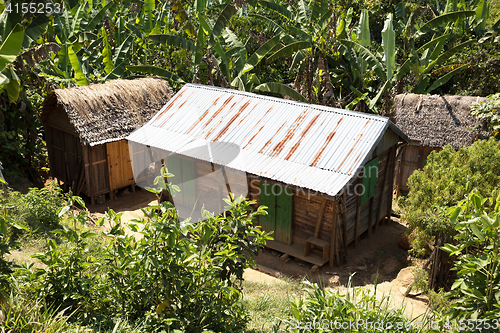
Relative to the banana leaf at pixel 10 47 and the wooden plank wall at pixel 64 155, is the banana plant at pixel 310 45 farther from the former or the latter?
the banana leaf at pixel 10 47

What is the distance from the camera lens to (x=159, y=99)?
13.1 m

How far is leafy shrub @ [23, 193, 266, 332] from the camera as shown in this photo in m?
4.22

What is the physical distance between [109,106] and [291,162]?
600 cm

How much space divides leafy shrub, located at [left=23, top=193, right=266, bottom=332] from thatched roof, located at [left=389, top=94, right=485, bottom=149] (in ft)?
29.7

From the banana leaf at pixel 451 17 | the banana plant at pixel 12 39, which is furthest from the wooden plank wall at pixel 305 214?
the banana leaf at pixel 451 17

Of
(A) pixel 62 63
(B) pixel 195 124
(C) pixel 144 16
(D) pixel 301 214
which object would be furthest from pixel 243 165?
(C) pixel 144 16

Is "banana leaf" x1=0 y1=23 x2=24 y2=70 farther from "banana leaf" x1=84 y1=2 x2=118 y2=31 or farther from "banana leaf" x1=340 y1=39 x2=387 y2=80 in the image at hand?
"banana leaf" x1=340 y1=39 x2=387 y2=80

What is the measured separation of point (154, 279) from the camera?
441cm

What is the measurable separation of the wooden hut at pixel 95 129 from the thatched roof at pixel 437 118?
7544 millimetres

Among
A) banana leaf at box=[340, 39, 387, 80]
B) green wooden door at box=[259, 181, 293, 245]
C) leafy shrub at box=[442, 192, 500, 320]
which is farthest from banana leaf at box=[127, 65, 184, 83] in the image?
leafy shrub at box=[442, 192, 500, 320]

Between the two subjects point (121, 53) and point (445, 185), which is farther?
point (121, 53)

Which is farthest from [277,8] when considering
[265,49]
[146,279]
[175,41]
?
[146,279]

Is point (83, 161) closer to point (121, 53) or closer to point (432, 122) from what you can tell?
point (121, 53)

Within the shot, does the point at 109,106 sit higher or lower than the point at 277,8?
lower
